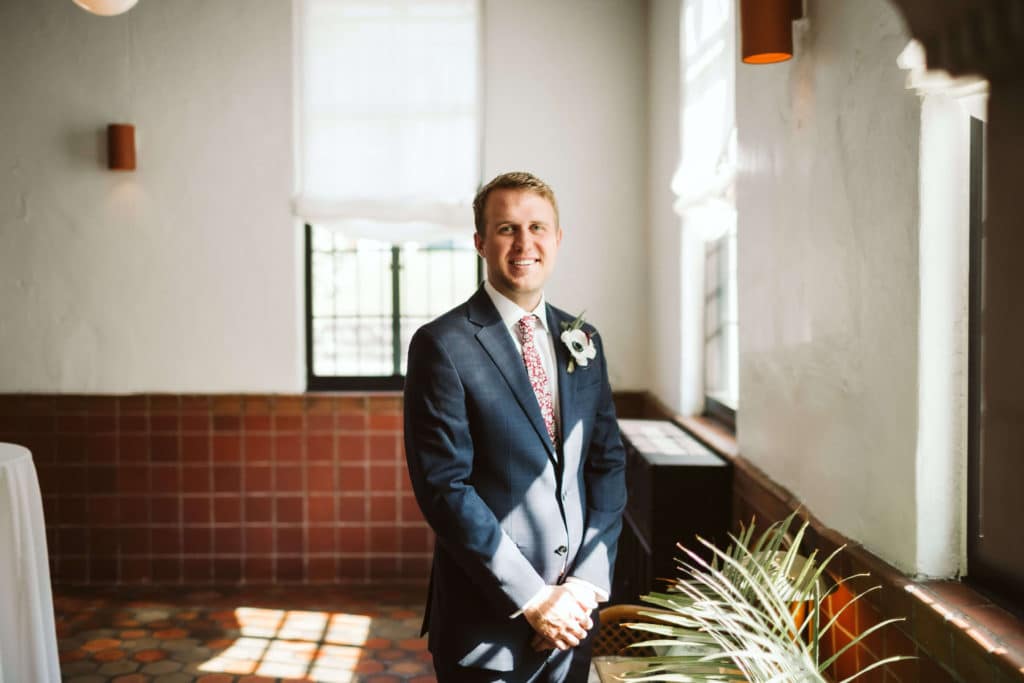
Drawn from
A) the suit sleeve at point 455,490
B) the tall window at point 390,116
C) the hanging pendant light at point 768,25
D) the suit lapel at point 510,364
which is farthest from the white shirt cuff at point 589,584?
the tall window at point 390,116

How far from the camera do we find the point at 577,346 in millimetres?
1858

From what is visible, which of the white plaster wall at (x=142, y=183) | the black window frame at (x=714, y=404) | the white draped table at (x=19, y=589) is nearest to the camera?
the white draped table at (x=19, y=589)

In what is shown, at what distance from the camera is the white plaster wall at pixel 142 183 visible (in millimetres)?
4609

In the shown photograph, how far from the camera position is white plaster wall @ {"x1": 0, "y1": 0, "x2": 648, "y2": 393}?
15.1 ft

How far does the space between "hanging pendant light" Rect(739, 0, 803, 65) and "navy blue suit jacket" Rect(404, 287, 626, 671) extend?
922 mm

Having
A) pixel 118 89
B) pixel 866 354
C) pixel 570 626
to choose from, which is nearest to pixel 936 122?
pixel 866 354

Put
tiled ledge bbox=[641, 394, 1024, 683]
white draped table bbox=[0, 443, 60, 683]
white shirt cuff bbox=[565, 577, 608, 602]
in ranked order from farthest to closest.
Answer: white draped table bbox=[0, 443, 60, 683] < white shirt cuff bbox=[565, 577, 608, 602] < tiled ledge bbox=[641, 394, 1024, 683]

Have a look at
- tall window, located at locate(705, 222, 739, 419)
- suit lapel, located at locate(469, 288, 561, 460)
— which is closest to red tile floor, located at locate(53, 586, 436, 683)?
tall window, located at locate(705, 222, 739, 419)

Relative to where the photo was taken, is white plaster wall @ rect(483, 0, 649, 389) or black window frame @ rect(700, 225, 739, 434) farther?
white plaster wall @ rect(483, 0, 649, 389)

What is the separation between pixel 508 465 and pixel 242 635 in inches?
108

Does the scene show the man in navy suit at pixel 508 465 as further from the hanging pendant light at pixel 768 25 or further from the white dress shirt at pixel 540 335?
the hanging pendant light at pixel 768 25

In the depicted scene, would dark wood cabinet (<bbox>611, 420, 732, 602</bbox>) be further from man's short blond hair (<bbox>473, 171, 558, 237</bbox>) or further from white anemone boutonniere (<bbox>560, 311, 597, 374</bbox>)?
man's short blond hair (<bbox>473, 171, 558, 237</bbox>)

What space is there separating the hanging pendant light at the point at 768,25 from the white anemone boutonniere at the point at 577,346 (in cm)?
83

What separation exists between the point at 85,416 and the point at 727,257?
133 inches
